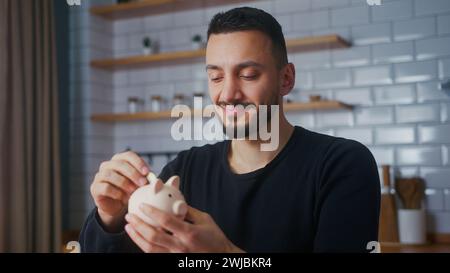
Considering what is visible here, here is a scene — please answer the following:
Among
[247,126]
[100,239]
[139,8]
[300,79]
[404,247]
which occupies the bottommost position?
[404,247]

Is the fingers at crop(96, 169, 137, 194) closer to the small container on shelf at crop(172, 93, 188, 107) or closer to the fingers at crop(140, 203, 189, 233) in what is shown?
the fingers at crop(140, 203, 189, 233)

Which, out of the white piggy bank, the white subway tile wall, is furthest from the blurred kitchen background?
the white piggy bank

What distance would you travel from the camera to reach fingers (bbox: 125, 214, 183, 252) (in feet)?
1.69

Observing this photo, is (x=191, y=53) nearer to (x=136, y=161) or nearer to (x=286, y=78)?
(x=286, y=78)

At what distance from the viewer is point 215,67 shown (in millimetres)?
668

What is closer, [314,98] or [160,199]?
[160,199]

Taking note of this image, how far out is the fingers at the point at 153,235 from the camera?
0.51m

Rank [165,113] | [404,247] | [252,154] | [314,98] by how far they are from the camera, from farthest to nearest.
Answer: [165,113]
[314,98]
[404,247]
[252,154]

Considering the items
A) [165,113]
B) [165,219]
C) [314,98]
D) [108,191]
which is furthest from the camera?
[165,113]

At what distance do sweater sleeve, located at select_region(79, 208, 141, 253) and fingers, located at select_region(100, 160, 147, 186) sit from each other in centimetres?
9

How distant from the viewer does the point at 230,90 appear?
667mm

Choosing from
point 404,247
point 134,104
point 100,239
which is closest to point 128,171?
point 100,239

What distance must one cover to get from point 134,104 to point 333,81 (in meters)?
0.55
